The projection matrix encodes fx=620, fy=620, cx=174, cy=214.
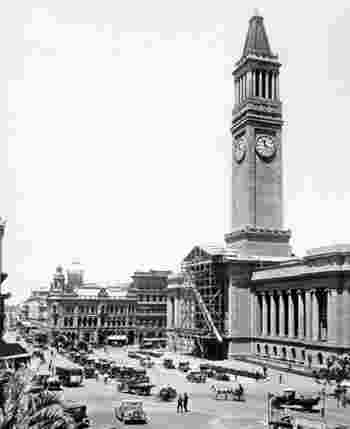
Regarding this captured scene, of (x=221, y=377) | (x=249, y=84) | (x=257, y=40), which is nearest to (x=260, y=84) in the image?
(x=249, y=84)

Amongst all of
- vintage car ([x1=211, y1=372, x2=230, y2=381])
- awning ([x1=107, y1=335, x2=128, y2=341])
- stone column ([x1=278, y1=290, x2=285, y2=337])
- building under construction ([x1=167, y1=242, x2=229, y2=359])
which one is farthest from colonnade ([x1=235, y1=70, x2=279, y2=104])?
awning ([x1=107, y1=335, x2=128, y2=341])

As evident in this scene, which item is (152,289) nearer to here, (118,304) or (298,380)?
(118,304)

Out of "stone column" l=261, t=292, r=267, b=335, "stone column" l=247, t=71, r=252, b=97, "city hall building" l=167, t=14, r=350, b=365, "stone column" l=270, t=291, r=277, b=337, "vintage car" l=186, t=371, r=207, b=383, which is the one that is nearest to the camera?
"vintage car" l=186, t=371, r=207, b=383

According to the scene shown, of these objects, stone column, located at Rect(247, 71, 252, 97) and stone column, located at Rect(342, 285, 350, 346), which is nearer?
stone column, located at Rect(342, 285, 350, 346)

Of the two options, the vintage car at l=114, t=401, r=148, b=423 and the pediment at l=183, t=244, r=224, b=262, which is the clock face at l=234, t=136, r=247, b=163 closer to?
the pediment at l=183, t=244, r=224, b=262

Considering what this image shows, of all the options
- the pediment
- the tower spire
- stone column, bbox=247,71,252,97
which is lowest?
the pediment

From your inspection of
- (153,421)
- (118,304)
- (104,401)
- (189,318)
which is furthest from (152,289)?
(153,421)
